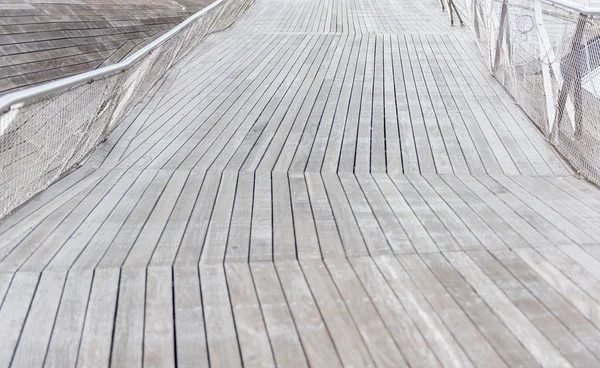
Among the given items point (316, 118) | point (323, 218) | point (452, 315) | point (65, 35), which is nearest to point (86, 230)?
point (323, 218)

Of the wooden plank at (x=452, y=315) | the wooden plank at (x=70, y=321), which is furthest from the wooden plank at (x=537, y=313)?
the wooden plank at (x=70, y=321)

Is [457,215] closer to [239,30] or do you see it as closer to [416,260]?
[416,260]

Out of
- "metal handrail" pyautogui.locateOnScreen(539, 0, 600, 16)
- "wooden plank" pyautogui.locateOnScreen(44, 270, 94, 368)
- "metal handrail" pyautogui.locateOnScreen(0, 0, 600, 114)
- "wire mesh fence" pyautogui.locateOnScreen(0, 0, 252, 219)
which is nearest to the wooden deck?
"wooden plank" pyautogui.locateOnScreen(44, 270, 94, 368)

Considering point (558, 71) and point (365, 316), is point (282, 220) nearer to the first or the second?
point (365, 316)

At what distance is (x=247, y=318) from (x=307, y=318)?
0.71 ft

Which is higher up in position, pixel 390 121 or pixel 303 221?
pixel 303 221

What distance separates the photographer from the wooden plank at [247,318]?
7.61 ft

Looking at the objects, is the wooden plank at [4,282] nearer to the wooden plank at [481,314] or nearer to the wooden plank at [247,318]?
the wooden plank at [247,318]

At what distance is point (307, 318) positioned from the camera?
2570mm

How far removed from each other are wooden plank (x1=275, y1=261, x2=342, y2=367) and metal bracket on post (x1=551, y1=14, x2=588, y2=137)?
2.48 m

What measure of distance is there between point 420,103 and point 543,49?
1.31 meters

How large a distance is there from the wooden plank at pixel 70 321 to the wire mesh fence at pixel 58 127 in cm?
69

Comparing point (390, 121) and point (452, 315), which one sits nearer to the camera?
point (452, 315)

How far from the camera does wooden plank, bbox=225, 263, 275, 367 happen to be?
91.4 inches
